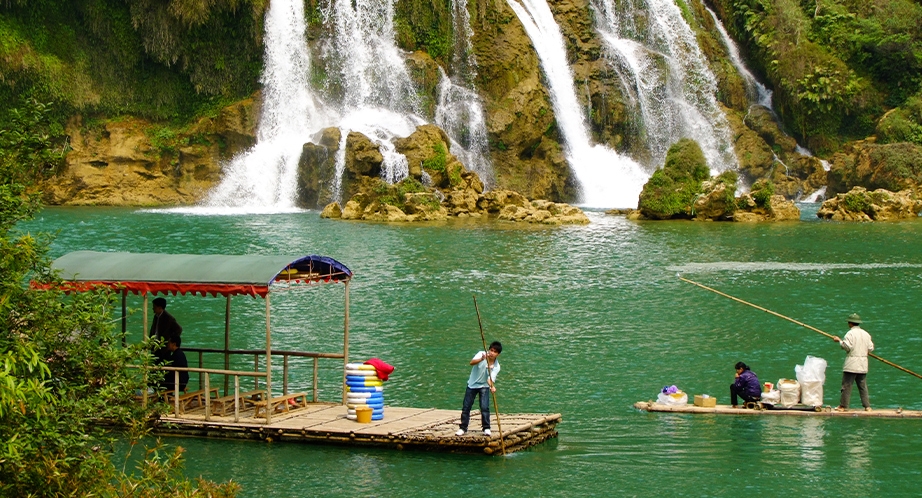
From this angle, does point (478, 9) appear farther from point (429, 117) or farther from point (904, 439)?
point (904, 439)

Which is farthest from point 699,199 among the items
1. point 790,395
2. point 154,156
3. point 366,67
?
point 790,395

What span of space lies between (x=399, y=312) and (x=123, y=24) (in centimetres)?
3801

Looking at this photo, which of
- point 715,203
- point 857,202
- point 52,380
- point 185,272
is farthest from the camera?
point 857,202

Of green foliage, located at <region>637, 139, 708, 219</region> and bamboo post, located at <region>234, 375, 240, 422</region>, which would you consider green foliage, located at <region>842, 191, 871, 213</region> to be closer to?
green foliage, located at <region>637, 139, 708, 219</region>

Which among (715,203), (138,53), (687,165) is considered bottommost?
(715,203)

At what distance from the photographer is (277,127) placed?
200ft

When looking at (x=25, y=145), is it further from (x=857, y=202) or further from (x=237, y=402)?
(x=857, y=202)

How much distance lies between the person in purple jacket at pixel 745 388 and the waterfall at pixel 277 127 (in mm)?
38623

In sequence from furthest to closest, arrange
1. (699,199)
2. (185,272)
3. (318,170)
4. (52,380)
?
(318,170), (699,199), (185,272), (52,380)

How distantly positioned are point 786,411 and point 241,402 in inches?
354

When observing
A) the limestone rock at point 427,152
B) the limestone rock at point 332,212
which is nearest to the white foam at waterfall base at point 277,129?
the limestone rock at point 332,212

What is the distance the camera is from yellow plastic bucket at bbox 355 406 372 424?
58.7 ft

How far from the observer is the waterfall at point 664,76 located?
6469cm

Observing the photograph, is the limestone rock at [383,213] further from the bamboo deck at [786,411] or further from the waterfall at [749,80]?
the bamboo deck at [786,411]
